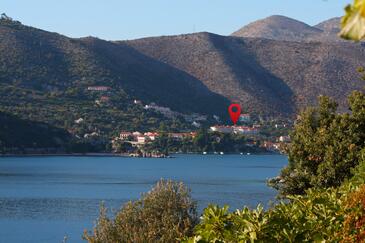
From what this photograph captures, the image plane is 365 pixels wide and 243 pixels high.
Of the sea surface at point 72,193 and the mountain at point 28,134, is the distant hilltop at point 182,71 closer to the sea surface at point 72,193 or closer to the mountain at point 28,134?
the mountain at point 28,134

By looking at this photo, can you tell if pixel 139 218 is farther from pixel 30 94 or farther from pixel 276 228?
pixel 30 94

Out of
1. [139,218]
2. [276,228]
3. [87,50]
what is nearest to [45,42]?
[87,50]

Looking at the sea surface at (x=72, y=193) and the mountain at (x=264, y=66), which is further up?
the mountain at (x=264, y=66)

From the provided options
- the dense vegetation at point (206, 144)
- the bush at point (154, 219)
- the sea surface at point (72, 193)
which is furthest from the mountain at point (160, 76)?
the bush at point (154, 219)

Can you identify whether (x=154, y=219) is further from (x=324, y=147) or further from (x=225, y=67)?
(x=225, y=67)

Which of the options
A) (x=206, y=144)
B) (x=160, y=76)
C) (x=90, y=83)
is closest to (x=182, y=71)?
(x=160, y=76)
